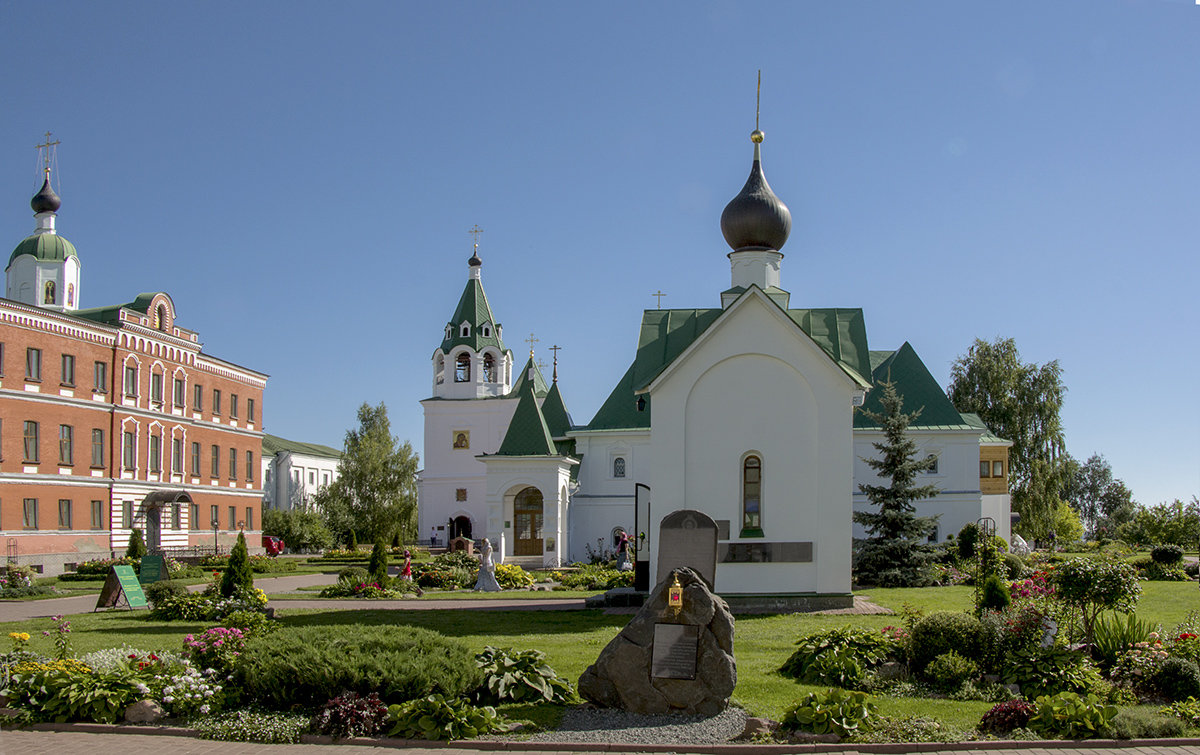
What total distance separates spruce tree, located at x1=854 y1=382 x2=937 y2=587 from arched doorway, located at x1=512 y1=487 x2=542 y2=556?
16872mm

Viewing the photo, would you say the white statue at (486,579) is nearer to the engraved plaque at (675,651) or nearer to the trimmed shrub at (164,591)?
the trimmed shrub at (164,591)

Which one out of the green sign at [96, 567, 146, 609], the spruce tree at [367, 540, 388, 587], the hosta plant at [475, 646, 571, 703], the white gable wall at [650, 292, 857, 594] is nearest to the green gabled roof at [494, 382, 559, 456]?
the spruce tree at [367, 540, 388, 587]

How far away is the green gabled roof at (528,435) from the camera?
41469mm

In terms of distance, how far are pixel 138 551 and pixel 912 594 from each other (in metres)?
26.8

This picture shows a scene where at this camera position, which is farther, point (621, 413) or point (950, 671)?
point (621, 413)

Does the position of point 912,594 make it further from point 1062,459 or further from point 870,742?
point 1062,459

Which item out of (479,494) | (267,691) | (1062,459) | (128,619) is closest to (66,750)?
(267,691)

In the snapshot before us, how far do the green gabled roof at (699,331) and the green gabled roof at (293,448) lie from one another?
201ft

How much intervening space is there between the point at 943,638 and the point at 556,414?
37.2m

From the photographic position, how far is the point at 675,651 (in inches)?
394

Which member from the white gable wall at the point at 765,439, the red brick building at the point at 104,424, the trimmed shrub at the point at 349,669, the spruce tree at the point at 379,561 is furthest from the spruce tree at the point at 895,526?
the red brick building at the point at 104,424

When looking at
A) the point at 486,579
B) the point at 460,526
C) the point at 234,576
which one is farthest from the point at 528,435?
the point at 234,576

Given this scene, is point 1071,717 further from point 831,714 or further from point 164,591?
point 164,591

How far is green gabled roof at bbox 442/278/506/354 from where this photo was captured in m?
57.5
